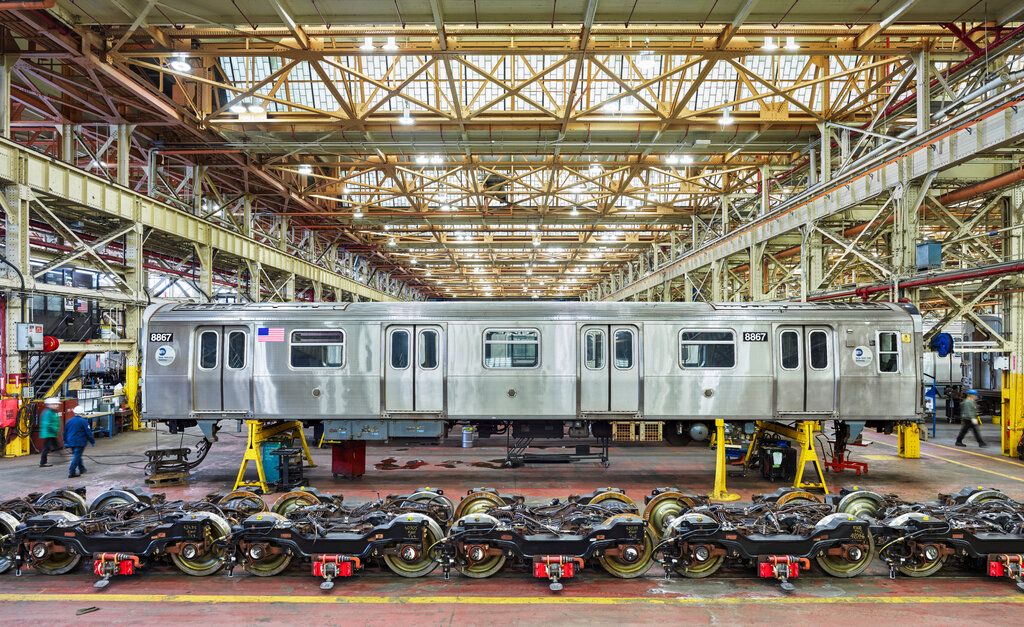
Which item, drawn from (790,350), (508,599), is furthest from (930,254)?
(508,599)

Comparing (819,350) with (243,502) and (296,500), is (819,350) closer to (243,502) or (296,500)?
(296,500)

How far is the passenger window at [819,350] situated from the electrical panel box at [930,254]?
3752 millimetres

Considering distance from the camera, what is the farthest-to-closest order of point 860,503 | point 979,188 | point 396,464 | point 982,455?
1. point 979,188
2. point 982,455
3. point 396,464
4. point 860,503

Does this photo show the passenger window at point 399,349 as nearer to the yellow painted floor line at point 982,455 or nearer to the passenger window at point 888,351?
the passenger window at point 888,351

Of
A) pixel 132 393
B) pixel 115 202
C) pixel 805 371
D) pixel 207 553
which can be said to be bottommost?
pixel 207 553

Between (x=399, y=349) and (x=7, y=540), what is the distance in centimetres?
556

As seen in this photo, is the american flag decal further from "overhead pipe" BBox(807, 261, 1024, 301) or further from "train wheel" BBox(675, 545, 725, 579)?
"overhead pipe" BBox(807, 261, 1024, 301)

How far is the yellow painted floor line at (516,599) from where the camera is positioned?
18.1 feet

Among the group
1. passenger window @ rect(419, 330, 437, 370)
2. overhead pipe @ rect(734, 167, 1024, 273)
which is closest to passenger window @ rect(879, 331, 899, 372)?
overhead pipe @ rect(734, 167, 1024, 273)

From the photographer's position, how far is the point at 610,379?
31.1ft

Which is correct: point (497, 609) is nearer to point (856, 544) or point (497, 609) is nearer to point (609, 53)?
point (856, 544)

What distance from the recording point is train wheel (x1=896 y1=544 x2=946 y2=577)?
5.95 metres

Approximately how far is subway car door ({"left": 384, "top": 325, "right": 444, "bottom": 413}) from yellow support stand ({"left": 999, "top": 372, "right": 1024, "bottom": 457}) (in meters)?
14.2

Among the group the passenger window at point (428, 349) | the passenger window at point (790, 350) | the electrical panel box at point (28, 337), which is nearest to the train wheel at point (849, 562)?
the passenger window at point (790, 350)
